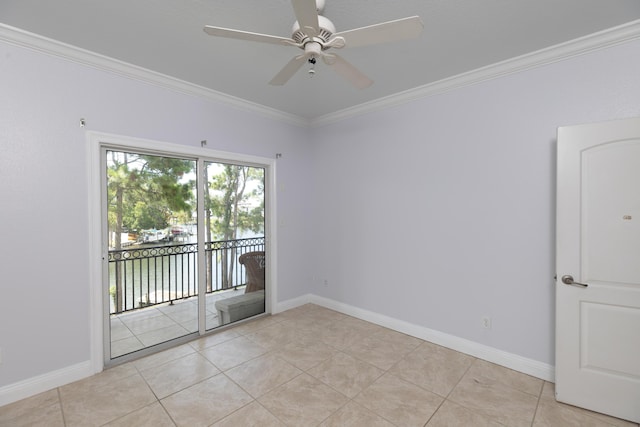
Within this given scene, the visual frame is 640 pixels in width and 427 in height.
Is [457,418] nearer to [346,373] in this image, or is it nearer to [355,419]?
[355,419]

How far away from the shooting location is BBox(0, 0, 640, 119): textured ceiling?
1.88m

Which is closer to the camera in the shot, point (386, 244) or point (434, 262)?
point (434, 262)

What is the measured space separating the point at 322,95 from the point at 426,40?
4.45 feet

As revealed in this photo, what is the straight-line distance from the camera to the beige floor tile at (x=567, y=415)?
1.97 metres

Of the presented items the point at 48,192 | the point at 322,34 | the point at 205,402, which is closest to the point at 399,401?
the point at 205,402

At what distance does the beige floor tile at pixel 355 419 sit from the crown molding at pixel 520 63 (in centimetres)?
305

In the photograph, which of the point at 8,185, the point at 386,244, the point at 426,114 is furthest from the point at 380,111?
the point at 8,185

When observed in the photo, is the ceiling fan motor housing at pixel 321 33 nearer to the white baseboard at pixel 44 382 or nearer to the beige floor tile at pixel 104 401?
the beige floor tile at pixel 104 401

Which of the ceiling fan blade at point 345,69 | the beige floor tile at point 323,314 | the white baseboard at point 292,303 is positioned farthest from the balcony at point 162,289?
the ceiling fan blade at point 345,69

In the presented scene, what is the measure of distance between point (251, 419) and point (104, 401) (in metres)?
1.18

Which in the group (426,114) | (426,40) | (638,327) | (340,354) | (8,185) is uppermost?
(426,40)

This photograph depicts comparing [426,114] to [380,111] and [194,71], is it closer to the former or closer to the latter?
[380,111]

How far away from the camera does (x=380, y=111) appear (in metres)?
3.54

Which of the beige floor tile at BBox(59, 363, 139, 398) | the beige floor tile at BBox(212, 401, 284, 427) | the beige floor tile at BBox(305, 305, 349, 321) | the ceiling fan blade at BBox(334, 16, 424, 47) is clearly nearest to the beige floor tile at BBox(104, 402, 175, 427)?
the beige floor tile at BBox(212, 401, 284, 427)
